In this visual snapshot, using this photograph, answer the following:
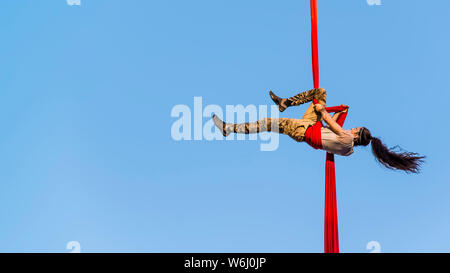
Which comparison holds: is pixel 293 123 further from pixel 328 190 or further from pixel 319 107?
pixel 328 190

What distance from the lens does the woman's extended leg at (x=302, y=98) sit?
917 cm

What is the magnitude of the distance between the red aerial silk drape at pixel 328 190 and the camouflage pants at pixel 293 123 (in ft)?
0.60

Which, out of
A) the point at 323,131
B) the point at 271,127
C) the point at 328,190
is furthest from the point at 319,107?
the point at 328,190

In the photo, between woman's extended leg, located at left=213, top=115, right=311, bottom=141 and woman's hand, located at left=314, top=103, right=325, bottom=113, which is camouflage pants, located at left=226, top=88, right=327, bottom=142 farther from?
woman's hand, located at left=314, top=103, right=325, bottom=113

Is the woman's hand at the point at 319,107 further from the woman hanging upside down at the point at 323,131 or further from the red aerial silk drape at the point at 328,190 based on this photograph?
the red aerial silk drape at the point at 328,190

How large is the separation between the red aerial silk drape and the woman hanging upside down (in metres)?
0.22

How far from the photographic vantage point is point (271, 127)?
30.5 feet

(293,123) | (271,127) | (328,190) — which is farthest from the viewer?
(271,127)

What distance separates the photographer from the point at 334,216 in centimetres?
884

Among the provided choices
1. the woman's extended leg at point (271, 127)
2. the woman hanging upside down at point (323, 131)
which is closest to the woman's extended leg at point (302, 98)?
the woman hanging upside down at point (323, 131)

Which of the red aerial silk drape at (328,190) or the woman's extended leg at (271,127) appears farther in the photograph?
the woman's extended leg at (271,127)

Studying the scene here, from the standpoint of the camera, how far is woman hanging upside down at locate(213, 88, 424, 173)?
8.91m

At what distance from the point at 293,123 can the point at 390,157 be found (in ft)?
4.59
